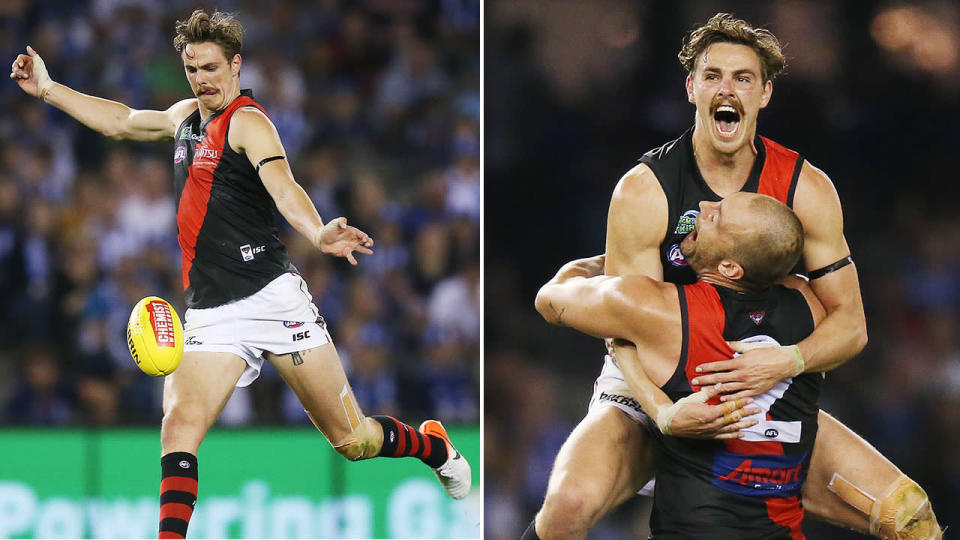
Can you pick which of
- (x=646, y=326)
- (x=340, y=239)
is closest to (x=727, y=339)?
(x=646, y=326)

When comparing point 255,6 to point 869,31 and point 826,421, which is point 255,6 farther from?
point 826,421

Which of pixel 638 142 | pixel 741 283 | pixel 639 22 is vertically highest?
pixel 639 22

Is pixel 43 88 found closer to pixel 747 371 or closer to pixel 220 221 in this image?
pixel 220 221

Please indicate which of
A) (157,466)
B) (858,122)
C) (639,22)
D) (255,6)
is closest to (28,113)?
(255,6)

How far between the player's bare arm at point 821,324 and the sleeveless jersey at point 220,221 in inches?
77.2

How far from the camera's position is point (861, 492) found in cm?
392

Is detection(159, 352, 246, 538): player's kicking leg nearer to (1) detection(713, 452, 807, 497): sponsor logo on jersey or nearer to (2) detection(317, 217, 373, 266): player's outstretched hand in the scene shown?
(2) detection(317, 217, 373, 266): player's outstretched hand

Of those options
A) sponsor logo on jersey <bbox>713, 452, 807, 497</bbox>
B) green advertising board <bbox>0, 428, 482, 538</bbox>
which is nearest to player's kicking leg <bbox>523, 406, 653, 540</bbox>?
sponsor logo on jersey <bbox>713, 452, 807, 497</bbox>

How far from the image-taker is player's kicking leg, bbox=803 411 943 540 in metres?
3.85

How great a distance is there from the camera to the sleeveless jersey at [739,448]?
3225 millimetres

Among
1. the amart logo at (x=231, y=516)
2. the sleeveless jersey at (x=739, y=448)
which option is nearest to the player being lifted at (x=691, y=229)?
the sleeveless jersey at (x=739, y=448)

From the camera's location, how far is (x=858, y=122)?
6371mm

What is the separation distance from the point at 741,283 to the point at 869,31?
3.80 meters

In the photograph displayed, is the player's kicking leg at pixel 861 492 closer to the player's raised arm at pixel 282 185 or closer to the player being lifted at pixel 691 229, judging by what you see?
the player being lifted at pixel 691 229
